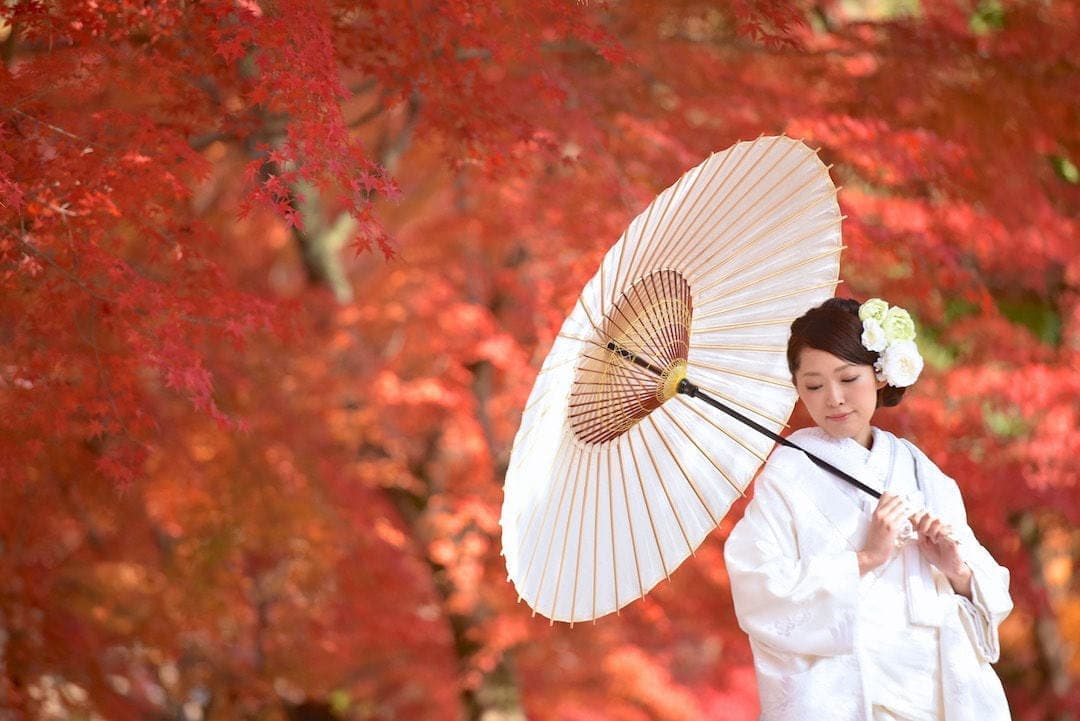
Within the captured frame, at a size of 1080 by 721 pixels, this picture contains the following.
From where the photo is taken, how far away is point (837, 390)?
2.99m

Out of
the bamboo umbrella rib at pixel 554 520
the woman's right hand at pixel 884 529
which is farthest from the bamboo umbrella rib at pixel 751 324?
the woman's right hand at pixel 884 529

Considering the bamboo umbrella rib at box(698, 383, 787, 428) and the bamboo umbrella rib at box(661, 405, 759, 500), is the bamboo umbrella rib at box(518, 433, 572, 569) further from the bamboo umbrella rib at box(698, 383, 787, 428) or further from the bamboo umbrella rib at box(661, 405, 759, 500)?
the bamboo umbrella rib at box(698, 383, 787, 428)

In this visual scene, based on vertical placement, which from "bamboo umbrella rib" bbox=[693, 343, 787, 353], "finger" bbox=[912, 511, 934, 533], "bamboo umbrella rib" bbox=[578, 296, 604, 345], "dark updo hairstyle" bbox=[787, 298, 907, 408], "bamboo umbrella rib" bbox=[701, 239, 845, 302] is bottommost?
"finger" bbox=[912, 511, 934, 533]

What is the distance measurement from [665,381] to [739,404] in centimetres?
21

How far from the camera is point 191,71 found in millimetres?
4035

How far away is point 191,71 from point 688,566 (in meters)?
4.61

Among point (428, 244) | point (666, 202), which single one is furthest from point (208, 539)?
point (666, 202)

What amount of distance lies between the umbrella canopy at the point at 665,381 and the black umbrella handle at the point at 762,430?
0.14 ft

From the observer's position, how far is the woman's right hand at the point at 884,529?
9.17 feet

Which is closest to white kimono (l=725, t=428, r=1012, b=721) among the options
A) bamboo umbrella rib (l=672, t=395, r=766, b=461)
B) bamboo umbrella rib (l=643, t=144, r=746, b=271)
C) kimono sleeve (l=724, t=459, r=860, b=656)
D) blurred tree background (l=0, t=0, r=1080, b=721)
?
kimono sleeve (l=724, t=459, r=860, b=656)

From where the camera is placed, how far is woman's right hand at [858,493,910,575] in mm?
2795

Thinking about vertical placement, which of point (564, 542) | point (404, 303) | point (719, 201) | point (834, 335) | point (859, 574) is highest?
point (719, 201)

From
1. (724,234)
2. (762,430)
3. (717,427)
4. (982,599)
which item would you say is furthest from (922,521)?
(724,234)

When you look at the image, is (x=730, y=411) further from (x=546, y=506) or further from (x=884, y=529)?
(x=546, y=506)
